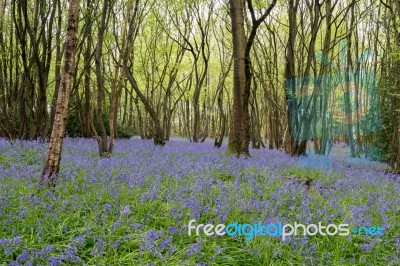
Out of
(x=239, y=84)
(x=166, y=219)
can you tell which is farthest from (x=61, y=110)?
(x=239, y=84)

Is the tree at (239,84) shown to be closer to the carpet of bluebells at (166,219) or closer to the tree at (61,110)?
the carpet of bluebells at (166,219)

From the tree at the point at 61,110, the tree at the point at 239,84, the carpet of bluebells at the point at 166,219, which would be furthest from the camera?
the tree at the point at 239,84

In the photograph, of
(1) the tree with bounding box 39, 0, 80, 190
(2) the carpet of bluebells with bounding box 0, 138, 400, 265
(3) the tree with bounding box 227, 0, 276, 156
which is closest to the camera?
(2) the carpet of bluebells with bounding box 0, 138, 400, 265

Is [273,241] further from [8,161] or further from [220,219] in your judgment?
[8,161]

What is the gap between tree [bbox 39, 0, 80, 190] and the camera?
491cm

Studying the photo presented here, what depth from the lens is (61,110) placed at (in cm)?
492

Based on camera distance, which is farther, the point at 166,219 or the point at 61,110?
the point at 61,110

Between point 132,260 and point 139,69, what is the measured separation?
868 inches

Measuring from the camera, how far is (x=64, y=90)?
4945 millimetres

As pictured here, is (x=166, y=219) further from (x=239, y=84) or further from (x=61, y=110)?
(x=239, y=84)

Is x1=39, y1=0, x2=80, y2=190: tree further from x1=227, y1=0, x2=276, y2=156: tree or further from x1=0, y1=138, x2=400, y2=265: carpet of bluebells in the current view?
x1=227, y1=0, x2=276, y2=156: tree

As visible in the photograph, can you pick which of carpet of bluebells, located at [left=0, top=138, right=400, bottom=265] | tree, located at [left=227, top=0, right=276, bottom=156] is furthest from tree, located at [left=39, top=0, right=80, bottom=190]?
tree, located at [left=227, top=0, right=276, bottom=156]

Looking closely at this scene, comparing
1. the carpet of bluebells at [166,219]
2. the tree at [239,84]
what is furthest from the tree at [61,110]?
the tree at [239,84]

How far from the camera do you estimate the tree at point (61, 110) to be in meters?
4.91
